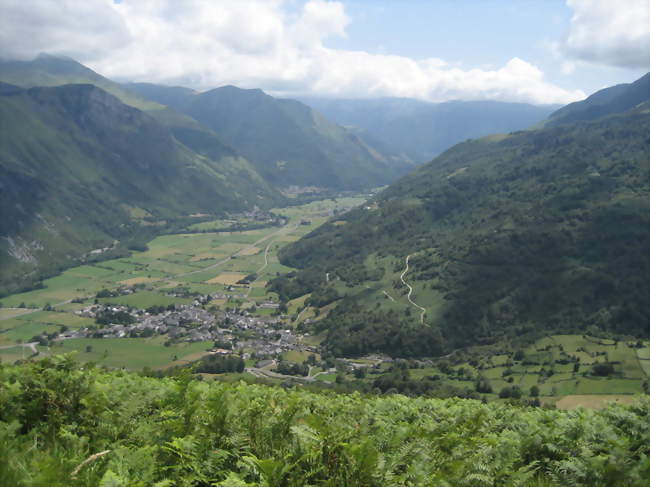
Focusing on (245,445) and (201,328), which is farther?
(201,328)

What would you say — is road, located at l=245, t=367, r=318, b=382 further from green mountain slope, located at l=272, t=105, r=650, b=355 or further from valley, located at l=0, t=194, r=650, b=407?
green mountain slope, located at l=272, t=105, r=650, b=355

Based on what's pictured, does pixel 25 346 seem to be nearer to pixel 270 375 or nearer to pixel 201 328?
pixel 201 328

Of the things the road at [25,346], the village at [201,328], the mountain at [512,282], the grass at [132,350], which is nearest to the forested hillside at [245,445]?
the grass at [132,350]

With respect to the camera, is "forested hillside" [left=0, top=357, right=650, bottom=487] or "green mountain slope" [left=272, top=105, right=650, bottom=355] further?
"green mountain slope" [left=272, top=105, right=650, bottom=355]

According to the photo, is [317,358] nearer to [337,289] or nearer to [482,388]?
[482,388]

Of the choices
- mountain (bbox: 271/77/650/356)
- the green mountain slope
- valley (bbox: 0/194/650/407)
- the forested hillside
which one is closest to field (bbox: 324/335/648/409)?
valley (bbox: 0/194/650/407)

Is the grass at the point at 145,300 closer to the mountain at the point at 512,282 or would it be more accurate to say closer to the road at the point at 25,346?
the road at the point at 25,346

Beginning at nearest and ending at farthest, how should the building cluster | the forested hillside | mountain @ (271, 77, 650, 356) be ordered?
the forested hillside → the building cluster → mountain @ (271, 77, 650, 356)

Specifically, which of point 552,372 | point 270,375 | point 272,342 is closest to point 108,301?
point 272,342

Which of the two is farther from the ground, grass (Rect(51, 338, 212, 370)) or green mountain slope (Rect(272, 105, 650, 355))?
green mountain slope (Rect(272, 105, 650, 355))

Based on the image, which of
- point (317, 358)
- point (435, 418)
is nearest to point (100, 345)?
point (317, 358)
